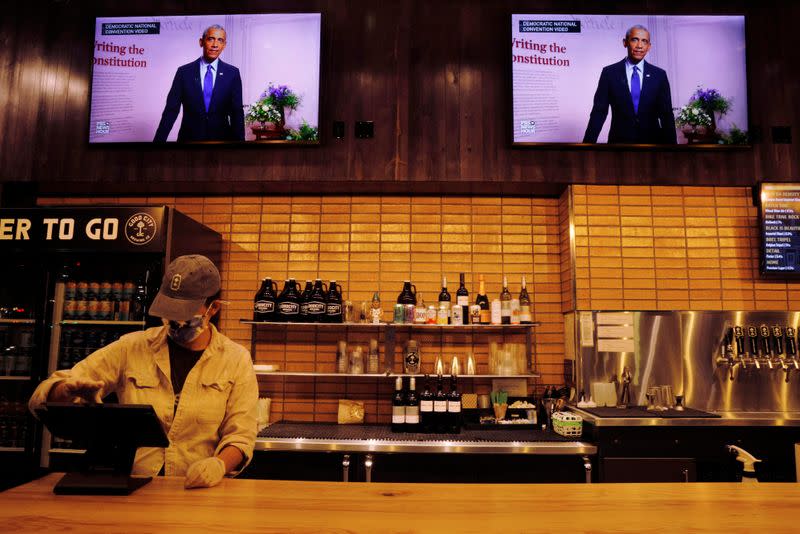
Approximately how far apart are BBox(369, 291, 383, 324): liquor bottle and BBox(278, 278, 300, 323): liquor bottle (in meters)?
0.58

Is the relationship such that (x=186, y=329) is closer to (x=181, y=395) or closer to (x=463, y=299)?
(x=181, y=395)

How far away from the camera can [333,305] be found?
4.30 m

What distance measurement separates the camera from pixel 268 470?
3.63 m

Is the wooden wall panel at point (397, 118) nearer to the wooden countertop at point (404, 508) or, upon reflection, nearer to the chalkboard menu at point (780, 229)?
the chalkboard menu at point (780, 229)

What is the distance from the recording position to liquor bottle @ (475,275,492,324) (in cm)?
427

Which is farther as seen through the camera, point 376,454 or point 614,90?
point 614,90

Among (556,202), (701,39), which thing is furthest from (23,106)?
(701,39)

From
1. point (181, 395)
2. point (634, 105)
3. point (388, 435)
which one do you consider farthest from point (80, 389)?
point (634, 105)

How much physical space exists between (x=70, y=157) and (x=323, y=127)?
2.10 metres

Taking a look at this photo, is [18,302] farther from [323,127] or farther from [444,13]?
[444,13]

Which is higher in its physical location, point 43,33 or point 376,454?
point 43,33

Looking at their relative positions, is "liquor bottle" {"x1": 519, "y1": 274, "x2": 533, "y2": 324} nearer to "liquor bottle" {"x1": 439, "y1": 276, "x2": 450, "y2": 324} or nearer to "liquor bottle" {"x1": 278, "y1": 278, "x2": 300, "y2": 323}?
"liquor bottle" {"x1": 439, "y1": 276, "x2": 450, "y2": 324}

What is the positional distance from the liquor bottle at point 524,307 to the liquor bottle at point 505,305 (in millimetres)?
94

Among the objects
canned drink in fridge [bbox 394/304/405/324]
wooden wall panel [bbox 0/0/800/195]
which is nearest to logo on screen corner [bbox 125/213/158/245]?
wooden wall panel [bbox 0/0/800/195]
